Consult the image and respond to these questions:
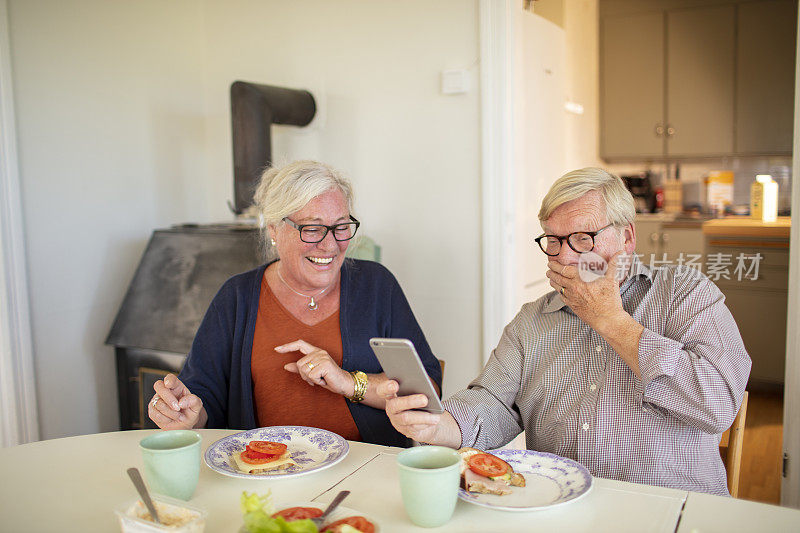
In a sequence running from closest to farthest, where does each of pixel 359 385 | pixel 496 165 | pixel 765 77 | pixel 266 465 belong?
pixel 266 465
pixel 359 385
pixel 496 165
pixel 765 77

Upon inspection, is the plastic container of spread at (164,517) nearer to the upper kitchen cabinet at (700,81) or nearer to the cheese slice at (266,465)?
the cheese slice at (266,465)

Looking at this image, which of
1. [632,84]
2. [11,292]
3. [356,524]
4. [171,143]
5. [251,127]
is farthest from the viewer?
[632,84]

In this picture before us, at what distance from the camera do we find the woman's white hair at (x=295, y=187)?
1.82 metres

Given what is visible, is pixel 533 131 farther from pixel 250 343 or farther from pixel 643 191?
pixel 643 191

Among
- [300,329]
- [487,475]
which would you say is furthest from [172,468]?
[300,329]

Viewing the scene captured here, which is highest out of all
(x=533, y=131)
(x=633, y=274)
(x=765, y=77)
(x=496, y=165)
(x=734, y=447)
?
(x=765, y=77)

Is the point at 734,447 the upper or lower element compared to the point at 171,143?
lower

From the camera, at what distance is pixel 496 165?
2.64 m

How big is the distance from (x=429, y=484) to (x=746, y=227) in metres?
3.57

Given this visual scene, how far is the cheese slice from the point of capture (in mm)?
1245

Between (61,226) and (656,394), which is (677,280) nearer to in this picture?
(656,394)

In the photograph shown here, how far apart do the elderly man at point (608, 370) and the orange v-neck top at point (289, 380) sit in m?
0.39

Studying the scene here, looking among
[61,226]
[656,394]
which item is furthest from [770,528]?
[61,226]

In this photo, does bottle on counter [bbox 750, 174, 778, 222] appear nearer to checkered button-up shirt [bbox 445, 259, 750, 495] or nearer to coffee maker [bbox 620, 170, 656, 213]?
coffee maker [bbox 620, 170, 656, 213]
